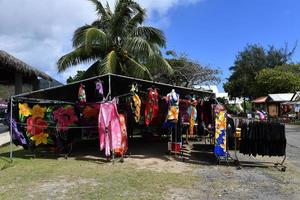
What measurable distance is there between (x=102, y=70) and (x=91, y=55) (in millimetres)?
1795

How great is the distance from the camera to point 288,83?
49.6 meters

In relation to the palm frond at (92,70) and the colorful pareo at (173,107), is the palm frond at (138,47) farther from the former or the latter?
the colorful pareo at (173,107)

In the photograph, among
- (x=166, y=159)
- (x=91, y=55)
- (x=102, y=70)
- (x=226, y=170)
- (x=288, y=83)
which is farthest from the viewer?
(x=288, y=83)

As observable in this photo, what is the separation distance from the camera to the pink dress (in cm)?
1125

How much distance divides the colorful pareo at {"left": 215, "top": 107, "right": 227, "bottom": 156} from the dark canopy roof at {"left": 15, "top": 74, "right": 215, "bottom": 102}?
2.27m

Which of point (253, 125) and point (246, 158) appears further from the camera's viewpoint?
point (246, 158)

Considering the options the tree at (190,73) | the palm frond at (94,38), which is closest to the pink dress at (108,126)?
the palm frond at (94,38)

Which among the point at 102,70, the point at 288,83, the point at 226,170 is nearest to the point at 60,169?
the point at 226,170

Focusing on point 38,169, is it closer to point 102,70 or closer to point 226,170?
point 226,170

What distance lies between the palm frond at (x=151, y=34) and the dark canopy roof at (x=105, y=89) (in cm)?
597

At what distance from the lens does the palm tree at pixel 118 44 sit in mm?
18578

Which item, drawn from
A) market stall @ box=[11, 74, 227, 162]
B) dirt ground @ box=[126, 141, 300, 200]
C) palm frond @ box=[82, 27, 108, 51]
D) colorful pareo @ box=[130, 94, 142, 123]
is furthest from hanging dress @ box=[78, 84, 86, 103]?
palm frond @ box=[82, 27, 108, 51]

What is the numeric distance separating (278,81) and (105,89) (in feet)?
133

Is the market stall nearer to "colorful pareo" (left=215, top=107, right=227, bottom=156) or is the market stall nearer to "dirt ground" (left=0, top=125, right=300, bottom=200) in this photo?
"colorful pareo" (left=215, top=107, right=227, bottom=156)
